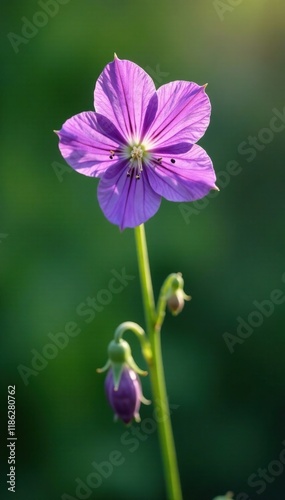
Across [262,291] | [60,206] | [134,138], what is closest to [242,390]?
[262,291]

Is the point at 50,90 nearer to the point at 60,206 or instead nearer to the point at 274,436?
the point at 60,206

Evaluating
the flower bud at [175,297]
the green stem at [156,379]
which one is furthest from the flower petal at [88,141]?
the flower bud at [175,297]

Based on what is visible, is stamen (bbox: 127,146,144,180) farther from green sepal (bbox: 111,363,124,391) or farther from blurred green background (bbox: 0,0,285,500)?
blurred green background (bbox: 0,0,285,500)

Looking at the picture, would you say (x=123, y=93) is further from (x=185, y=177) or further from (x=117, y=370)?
(x=117, y=370)

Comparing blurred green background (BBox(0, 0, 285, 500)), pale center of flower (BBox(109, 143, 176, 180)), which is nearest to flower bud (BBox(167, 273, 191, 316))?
pale center of flower (BBox(109, 143, 176, 180))

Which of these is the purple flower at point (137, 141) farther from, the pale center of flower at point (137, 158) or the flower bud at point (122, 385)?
the flower bud at point (122, 385)

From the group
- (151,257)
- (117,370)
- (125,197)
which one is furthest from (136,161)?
(151,257)

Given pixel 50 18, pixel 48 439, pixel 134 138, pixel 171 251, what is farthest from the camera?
pixel 50 18

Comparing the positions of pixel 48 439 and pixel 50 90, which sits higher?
pixel 50 90
